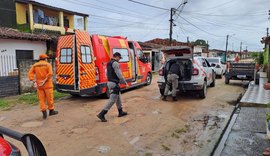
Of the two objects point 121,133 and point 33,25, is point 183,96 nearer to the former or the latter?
point 121,133

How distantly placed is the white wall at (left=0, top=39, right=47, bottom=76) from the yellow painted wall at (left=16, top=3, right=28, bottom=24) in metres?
5.12

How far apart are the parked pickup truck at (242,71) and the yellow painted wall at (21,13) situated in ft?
62.3

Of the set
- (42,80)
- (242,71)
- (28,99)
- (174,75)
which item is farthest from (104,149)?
(242,71)

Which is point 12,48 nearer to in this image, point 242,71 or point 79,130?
point 79,130

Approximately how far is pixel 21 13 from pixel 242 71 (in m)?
19.9

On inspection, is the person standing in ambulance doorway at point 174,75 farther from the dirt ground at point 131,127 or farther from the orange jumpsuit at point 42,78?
the orange jumpsuit at point 42,78

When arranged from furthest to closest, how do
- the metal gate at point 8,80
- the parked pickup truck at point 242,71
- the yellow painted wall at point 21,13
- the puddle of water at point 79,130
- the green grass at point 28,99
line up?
1. the yellow painted wall at point 21,13
2. the parked pickup truck at point 242,71
3. the metal gate at point 8,80
4. the green grass at point 28,99
5. the puddle of water at point 79,130

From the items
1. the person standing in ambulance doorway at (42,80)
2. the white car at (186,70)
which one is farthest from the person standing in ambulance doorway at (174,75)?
the person standing in ambulance doorway at (42,80)

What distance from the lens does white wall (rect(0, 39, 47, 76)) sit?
36.5 ft

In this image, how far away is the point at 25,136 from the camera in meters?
2.16

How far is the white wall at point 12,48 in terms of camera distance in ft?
36.5

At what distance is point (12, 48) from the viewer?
642 inches

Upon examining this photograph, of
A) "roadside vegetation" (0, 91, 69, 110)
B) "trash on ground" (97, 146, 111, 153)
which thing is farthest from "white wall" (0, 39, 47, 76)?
"trash on ground" (97, 146, 111, 153)

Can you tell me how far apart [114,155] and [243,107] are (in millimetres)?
5431
